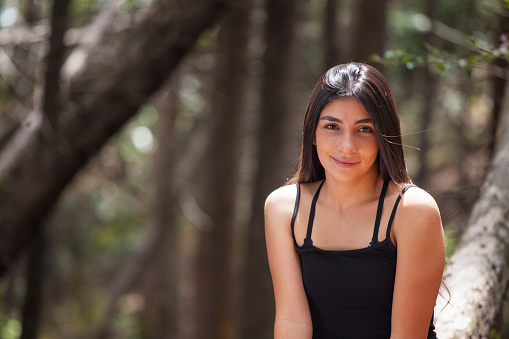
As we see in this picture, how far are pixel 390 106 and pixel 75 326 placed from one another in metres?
13.8

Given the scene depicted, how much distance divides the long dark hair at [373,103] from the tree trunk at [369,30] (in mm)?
4289

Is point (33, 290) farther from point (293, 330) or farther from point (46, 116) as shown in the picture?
point (293, 330)

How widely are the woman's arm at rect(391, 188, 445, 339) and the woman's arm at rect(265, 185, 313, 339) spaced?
38cm

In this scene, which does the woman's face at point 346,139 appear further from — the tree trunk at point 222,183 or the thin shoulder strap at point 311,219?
the tree trunk at point 222,183

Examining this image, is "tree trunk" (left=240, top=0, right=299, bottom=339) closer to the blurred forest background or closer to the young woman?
the blurred forest background

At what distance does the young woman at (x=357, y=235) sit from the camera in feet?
7.89

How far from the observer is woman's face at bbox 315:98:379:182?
2.50m

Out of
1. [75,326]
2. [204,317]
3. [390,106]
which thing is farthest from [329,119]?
[75,326]

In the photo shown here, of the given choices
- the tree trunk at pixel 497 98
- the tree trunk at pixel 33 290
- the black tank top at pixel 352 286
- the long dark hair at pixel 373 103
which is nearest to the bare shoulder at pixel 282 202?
the black tank top at pixel 352 286

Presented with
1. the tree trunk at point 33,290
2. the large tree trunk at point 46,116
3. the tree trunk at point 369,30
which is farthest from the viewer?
the tree trunk at point 369,30

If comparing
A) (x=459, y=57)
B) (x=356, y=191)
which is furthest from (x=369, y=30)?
(x=356, y=191)

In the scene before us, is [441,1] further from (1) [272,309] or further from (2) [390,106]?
(2) [390,106]

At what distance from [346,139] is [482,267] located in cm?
144

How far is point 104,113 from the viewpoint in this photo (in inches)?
238
